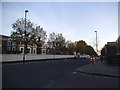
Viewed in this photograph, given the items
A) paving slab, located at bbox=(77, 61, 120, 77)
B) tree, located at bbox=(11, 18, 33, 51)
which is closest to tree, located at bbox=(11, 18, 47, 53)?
tree, located at bbox=(11, 18, 33, 51)

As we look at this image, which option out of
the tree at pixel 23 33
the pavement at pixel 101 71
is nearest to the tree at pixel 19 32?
the tree at pixel 23 33

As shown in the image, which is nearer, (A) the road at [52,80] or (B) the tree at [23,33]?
(A) the road at [52,80]

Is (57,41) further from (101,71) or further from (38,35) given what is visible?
(101,71)

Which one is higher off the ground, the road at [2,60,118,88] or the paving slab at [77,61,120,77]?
the road at [2,60,118,88]

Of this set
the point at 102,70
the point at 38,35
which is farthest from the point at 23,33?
the point at 102,70

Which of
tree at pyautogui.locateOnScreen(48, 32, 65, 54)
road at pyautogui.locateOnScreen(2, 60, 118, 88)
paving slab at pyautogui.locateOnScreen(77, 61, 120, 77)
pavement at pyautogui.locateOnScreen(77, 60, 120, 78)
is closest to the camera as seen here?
road at pyautogui.locateOnScreen(2, 60, 118, 88)

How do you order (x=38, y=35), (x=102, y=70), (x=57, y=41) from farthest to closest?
(x=57, y=41) < (x=38, y=35) < (x=102, y=70)

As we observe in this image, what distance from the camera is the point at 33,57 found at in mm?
48344

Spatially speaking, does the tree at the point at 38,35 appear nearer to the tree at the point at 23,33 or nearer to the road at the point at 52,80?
the tree at the point at 23,33

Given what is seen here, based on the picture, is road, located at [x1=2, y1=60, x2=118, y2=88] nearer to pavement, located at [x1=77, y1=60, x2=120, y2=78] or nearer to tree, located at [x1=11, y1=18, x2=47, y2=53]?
pavement, located at [x1=77, y1=60, x2=120, y2=78]

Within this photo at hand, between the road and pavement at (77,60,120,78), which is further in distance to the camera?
pavement at (77,60,120,78)

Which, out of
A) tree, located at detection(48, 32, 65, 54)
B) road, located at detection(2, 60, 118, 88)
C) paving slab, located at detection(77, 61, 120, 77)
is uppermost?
tree, located at detection(48, 32, 65, 54)

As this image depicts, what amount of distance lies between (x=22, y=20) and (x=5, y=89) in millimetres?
45793

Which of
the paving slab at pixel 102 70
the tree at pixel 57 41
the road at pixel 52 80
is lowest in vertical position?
the paving slab at pixel 102 70
